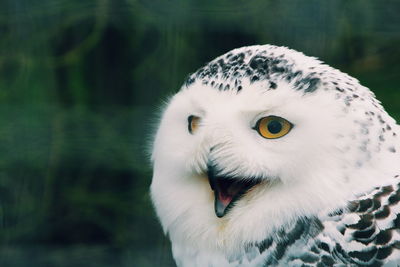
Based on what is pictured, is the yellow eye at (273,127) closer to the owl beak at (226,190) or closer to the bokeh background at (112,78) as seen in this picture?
the owl beak at (226,190)

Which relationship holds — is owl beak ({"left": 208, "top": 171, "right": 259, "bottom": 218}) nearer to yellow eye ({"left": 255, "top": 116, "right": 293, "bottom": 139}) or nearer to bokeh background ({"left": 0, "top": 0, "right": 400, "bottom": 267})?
yellow eye ({"left": 255, "top": 116, "right": 293, "bottom": 139})

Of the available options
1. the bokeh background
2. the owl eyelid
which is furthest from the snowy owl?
the bokeh background

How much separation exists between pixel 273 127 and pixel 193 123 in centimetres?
12

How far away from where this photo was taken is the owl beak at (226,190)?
89 centimetres

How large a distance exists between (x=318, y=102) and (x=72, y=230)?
2.10 feet

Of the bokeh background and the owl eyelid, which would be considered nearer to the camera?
the owl eyelid

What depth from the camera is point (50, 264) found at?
120cm

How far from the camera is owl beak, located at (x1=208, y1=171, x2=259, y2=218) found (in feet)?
2.92

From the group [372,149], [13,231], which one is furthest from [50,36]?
[372,149]

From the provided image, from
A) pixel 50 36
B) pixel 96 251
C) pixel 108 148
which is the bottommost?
pixel 96 251

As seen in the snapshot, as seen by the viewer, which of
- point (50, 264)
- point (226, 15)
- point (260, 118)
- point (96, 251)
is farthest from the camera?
point (96, 251)

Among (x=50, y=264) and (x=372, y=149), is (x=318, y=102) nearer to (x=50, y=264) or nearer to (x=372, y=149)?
(x=372, y=149)

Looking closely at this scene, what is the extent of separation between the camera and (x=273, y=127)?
2.81 ft

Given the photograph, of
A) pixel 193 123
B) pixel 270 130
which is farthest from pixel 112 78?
pixel 270 130
